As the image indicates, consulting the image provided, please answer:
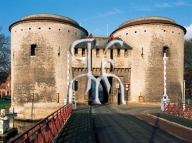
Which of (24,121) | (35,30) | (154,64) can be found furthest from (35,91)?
(154,64)

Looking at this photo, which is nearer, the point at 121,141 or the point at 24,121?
the point at 121,141

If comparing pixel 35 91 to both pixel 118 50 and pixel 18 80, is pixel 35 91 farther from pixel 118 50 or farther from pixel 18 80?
pixel 118 50

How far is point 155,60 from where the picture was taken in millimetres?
25266

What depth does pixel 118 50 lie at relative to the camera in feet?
85.1

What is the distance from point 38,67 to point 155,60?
1445 centimetres

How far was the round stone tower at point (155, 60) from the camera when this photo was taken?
82.1ft

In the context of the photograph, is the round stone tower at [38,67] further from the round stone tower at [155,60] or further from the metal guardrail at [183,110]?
the metal guardrail at [183,110]

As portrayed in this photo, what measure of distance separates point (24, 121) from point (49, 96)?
4.06m

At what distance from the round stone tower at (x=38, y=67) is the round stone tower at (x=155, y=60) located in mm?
9124

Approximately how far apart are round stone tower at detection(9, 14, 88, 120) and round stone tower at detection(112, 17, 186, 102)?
9.12 metres

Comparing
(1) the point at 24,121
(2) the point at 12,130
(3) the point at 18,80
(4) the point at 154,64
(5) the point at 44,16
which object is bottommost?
(1) the point at 24,121

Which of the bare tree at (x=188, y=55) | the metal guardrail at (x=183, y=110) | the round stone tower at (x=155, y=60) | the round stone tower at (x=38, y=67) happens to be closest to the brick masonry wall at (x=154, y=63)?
the round stone tower at (x=155, y=60)

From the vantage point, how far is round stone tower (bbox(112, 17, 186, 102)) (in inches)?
985

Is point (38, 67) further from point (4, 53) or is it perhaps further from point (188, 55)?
point (188, 55)
